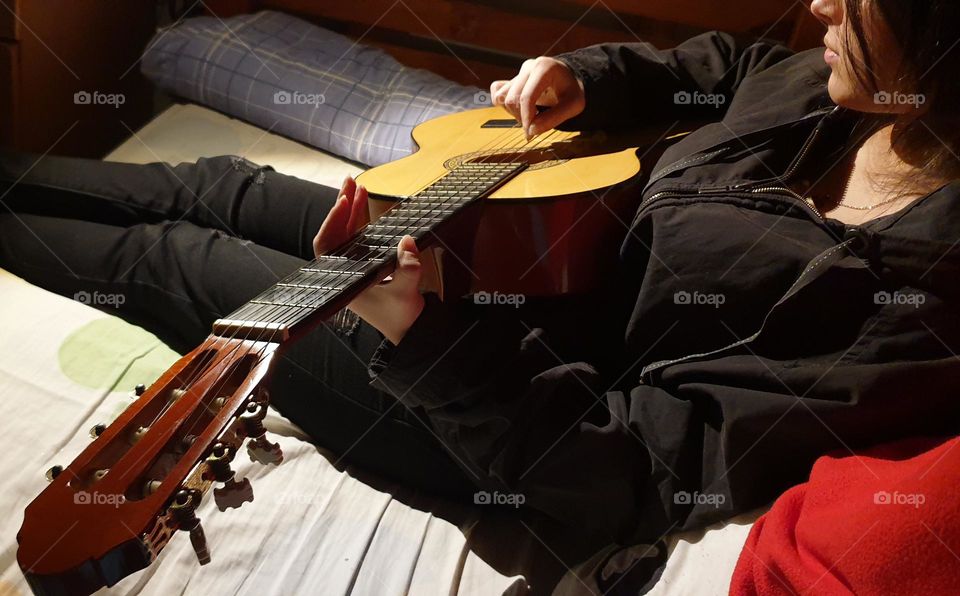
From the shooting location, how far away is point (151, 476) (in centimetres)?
45

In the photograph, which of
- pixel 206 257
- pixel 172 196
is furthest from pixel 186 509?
pixel 172 196

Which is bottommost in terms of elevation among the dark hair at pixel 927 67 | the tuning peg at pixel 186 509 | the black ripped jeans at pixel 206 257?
the black ripped jeans at pixel 206 257

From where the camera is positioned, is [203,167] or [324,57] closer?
[203,167]

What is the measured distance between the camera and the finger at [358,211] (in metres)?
0.80

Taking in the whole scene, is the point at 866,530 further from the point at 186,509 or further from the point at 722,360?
the point at 186,509

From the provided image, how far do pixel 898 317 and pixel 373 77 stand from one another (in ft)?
4.17

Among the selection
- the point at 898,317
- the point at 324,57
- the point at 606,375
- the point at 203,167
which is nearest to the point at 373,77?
the point at 324,57

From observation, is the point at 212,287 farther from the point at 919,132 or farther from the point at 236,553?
the point at 919,132

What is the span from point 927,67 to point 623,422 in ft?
1.44

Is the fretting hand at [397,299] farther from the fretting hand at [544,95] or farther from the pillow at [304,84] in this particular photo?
the pillow at [304,84]

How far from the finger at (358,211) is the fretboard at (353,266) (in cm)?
3

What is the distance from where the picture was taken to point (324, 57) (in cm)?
163

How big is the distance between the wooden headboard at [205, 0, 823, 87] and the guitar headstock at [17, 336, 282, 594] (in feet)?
4.74

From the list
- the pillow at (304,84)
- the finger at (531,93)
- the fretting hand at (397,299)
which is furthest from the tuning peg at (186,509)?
the pillow at (304,84)
